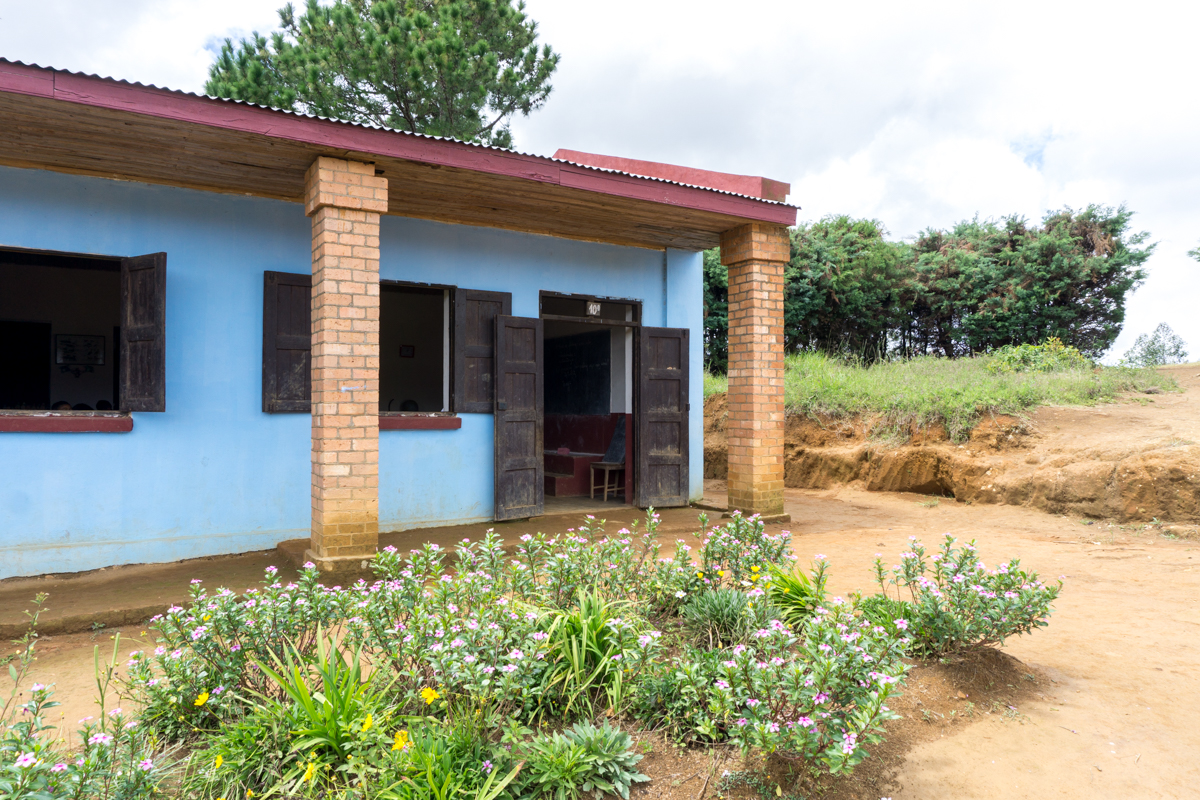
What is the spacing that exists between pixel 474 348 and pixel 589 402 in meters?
4.32

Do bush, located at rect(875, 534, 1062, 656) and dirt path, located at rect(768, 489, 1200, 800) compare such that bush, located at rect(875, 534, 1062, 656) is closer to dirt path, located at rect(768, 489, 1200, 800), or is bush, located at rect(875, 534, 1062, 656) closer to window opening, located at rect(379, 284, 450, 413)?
dirt path, located at rect(768, 489, 1200, 800)

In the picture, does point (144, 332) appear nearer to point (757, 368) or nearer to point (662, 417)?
point (662, 417)

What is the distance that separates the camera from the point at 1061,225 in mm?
17453

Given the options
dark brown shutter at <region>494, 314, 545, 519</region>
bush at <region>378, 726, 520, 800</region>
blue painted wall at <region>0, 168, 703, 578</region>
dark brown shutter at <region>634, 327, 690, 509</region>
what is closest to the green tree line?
dark brown shutter at <region>634, 327, 690, 509</region>

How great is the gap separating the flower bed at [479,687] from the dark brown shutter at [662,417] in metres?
4.57

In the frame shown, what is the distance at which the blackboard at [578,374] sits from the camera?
11.0m

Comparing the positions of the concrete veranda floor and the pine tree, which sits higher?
the pine tree

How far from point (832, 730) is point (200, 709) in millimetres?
2393

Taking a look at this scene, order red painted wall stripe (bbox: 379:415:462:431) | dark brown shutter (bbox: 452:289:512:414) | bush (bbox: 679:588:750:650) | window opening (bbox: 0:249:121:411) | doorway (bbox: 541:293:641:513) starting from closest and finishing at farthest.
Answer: bush (bbox: 679:588:750:650) < red painted wall stripe (bbox: 379:415:462:431) < dark brown shutter (bbox: 452:289:512:414) < doorway (bbox: 541:293:641:513) < window opening (bbox: 0:249:121:411)

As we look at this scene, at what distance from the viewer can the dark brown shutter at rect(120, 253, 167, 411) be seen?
5602mm

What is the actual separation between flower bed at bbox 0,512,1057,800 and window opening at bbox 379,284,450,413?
360 inches

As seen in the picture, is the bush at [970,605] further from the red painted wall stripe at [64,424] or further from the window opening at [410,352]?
the window opening at [410,352]

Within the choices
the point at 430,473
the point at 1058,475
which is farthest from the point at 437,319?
the point at 1058,475

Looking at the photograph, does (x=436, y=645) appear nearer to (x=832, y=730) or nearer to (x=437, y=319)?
(x=832, y=730)
